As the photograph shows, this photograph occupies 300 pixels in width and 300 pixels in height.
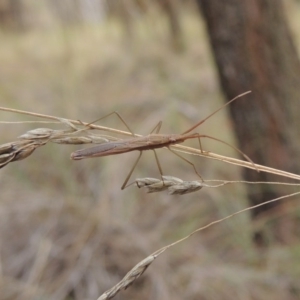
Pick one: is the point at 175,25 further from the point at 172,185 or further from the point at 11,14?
the point at 172,185

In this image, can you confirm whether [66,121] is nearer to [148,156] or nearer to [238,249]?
[238,249]

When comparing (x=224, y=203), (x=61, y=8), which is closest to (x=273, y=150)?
(x=224, y=203)

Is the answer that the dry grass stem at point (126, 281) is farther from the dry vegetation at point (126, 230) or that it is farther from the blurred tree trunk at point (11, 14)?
the blurred tree trunk at point (11, 14)

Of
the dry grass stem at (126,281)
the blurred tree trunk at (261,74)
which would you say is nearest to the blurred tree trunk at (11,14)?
the blurred tree trunk at (261,74)

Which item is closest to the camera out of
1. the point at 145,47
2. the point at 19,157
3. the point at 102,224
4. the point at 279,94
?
the point at 19,157

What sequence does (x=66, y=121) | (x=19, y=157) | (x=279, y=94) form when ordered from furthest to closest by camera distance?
(x=279, y=94) < (x=66, y=121) < (x=19, y=157)

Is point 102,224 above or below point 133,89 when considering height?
below

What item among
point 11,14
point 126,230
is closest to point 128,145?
point 126,230
